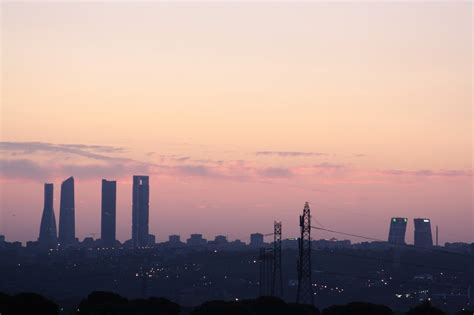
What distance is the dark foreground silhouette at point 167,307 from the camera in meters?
72.9

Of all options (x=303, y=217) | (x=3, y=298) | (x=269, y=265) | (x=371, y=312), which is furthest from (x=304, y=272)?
(x=269, y=265)

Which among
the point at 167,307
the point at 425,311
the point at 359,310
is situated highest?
the point at 425,311

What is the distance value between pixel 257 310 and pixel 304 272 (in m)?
11.9

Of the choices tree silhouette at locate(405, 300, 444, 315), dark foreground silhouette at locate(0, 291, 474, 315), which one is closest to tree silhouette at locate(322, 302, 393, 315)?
dark foreground silhouette at locate(0, 291, 474, 315)

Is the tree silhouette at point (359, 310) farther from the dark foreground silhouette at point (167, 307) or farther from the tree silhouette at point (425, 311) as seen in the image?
the tree silhouette at point (425, 311)

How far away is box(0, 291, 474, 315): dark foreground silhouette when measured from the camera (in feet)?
239

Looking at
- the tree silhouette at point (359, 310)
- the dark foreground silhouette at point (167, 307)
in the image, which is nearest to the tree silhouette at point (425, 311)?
the dark foreground silhouette at point (167, 307)

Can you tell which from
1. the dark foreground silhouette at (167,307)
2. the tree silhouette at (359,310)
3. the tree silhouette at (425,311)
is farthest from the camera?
the tree silhouette at (359,310)

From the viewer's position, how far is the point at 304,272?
95188 millimetres

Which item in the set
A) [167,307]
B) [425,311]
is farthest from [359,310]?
[167,307]

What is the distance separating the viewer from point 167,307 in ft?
269

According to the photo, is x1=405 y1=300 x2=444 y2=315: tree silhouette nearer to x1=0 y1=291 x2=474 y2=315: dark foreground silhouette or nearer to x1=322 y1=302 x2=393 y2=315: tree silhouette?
x1=0 y1=291 x2=474 y2=315: dark foreground silhouette

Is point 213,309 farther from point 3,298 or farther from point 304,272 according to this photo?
point 304,272

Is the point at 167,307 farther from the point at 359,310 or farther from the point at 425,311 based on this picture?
the point at 425,311
